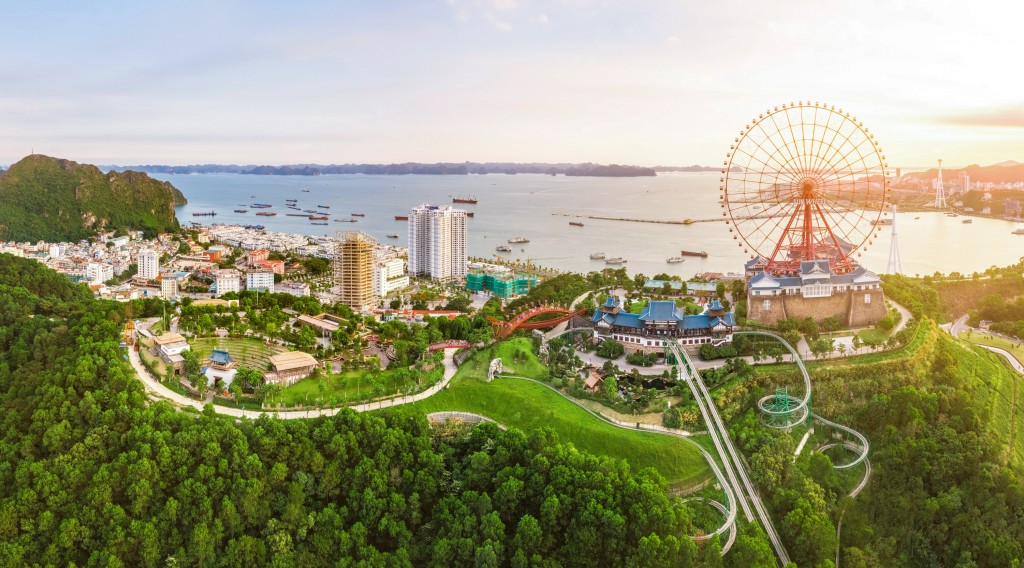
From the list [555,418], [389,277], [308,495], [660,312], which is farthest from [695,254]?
[308,495]

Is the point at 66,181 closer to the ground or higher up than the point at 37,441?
higher up

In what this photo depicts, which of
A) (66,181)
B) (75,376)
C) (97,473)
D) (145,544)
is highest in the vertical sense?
(66,181)

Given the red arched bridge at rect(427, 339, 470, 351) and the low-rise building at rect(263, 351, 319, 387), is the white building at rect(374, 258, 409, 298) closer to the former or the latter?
the red arched bridge at rect(427, 339, 470, 351)

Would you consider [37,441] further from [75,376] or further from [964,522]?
[964,522]

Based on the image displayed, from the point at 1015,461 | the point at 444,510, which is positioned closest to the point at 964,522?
the point at 1015,461

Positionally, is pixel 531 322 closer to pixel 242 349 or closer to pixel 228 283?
pixel 242 349

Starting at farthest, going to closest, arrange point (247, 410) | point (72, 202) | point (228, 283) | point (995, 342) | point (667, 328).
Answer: point (72, 202) < point (228, 283) < point (995, 342) < point (667, 328) < point (247, 410)
